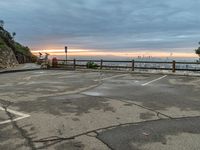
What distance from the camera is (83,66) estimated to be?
3030 cm

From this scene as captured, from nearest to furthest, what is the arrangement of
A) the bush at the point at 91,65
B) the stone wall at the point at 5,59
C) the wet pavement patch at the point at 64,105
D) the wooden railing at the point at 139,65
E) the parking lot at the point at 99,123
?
the parking lot at the point at 99,123
the wet pavement patch at the point at 64,105
the wooden railing at the point at 139,65
the bush at the point at 91,65
the stone wall at the point at 5,59

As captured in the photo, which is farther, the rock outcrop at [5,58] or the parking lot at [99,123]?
the rock outcrop at [5,58]

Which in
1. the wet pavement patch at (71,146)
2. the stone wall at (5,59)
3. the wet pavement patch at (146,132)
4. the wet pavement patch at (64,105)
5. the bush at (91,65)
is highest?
the stone wall at (5,59)

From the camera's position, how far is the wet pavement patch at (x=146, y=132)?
217 inches

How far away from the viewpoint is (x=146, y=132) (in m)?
6.20

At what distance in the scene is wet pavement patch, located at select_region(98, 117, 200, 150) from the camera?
217 inches

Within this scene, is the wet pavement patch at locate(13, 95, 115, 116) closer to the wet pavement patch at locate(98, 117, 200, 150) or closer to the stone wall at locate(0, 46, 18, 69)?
the wet pavement patch at locate(98, 117, 200, 150)

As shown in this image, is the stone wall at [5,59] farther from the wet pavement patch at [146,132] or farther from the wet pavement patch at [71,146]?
the wet pavement patch at [71,146]

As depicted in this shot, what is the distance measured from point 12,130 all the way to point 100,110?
113 inches

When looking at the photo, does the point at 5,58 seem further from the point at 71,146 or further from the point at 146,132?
the point at 71,146

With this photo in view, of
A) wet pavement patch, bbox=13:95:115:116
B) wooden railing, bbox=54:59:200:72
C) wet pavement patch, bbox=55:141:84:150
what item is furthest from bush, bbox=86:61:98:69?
wet pavement patch, bbox=55:141:84:150

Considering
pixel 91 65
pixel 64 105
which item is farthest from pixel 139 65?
pixel 64 105

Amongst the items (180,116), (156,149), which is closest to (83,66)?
(180,116)

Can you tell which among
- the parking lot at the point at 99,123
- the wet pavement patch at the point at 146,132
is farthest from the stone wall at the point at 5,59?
the wet pavement patch at the point at 146,132
